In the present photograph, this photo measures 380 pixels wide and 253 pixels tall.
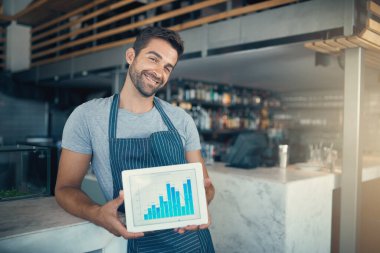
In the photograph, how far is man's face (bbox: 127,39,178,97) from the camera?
144cm

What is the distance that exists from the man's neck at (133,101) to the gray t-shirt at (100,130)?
0.11ft

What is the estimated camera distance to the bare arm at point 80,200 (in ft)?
3.61

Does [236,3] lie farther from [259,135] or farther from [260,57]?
[259,135]

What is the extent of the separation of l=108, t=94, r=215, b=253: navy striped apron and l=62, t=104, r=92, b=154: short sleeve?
93 mm

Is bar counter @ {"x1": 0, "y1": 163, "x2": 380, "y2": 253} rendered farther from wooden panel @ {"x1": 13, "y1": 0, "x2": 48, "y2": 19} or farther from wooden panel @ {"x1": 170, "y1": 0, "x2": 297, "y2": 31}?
wooden panel @ {"x1": 13, "y1": 0, "x2": 48, "y2": 19}

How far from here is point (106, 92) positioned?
7.49 m

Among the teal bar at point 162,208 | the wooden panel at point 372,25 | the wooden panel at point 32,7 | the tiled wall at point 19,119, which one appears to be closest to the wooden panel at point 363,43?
the wooden panel at point 372,25

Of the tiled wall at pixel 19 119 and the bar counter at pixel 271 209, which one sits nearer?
the bar counter at pixel 271 209

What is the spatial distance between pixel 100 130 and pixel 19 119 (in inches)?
238

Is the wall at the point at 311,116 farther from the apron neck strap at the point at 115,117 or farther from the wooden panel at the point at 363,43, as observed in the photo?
the apron neck strap at the point at 115,117

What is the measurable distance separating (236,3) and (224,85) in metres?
1.67

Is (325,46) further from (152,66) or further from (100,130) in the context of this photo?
(100,130)

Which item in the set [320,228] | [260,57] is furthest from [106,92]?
[320,228]

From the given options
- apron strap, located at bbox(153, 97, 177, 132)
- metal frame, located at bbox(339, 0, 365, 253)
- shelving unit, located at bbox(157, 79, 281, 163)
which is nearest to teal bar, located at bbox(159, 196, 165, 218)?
apron strap, located at bbox(153, 97, 177, 132)
